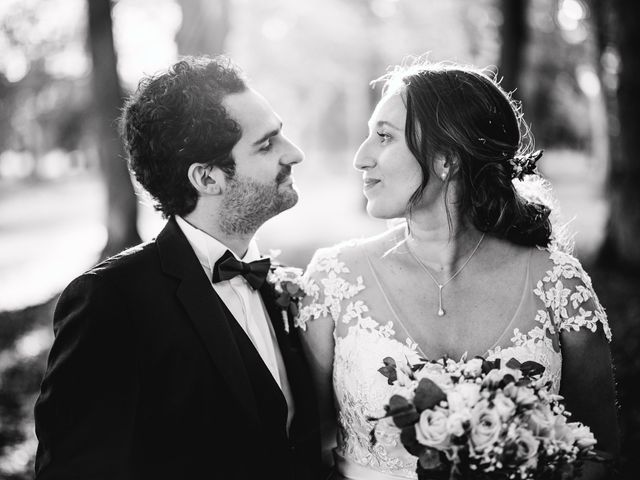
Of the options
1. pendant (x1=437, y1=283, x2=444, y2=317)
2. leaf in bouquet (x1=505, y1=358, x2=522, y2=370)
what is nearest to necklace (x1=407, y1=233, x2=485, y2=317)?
pendant (x1=437, y1=283, x2=444, y2=317)

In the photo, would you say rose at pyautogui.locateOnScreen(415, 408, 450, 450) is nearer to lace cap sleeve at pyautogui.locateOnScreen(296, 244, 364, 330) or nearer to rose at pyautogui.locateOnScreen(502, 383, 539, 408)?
rose at pyautogui.locateOnScreen(502, 383, 539, 408)

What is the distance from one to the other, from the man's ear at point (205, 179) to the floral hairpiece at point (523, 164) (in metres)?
1.55

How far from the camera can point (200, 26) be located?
7.87 meters

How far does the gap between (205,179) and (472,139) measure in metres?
1.37

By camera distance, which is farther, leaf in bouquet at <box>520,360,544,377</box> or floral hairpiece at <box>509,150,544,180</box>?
floral hairpiece at <box>509,150,544,180</box>

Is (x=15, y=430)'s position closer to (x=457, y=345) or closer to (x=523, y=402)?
(x=457, y=345)

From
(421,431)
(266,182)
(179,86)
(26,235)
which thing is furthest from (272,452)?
(26,235)

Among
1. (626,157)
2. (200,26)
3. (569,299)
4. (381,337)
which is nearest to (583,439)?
(569,299)

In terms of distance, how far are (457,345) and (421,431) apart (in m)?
0.95

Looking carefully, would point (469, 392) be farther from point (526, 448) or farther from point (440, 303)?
point (440, 303)

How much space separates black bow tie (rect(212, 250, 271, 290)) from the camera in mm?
2957

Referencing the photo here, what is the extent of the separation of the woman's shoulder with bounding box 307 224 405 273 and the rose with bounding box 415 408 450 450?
1.29 meters

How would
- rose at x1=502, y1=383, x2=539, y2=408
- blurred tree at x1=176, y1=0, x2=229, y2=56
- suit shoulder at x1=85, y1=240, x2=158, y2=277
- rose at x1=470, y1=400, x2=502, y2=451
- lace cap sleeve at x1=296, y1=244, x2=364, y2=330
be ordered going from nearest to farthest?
rose at x1=470, y1=400, x2=502, y2=451
rose at x1=502, y1=383, x2=539, y2=408
suit shoulder at x1=85, y1=240, x2=158, y2=277
lace cap sleeve at x1=296, y1=244, x2=364, y2=330
blurred tree at x1=176, y1=0, x2=229, y2=56

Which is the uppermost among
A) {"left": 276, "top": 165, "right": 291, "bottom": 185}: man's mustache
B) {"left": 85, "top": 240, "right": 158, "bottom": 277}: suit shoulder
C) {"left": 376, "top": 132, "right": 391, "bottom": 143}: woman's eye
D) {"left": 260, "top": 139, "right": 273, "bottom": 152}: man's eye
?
{"left": 376, "top": 132, "right": 391, "bottom": 143}: woman's eye
